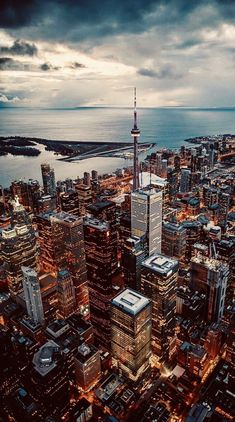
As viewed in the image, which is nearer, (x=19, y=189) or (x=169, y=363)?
(x=169, y=363)

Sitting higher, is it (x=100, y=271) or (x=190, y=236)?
(x=100, y=271)

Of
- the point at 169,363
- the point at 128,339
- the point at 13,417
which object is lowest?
the point at 169,363

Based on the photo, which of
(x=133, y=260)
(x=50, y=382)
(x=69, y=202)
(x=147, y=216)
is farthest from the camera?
(x=69, y=202)

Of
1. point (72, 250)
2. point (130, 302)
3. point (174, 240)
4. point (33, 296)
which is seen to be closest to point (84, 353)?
point (130, 302)

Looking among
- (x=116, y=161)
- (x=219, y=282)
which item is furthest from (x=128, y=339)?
(x=116, y=161)

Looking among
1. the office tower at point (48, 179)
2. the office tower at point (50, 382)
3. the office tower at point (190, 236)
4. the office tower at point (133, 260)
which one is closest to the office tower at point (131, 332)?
the office tower at point (50, 382)

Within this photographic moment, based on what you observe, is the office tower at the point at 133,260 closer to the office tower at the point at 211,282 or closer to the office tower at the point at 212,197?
the office tower at the point at 211,282

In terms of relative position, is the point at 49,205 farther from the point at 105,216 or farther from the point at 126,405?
the point at 126,405

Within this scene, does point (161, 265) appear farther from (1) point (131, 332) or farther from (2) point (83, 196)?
(2) point (83, 196)
